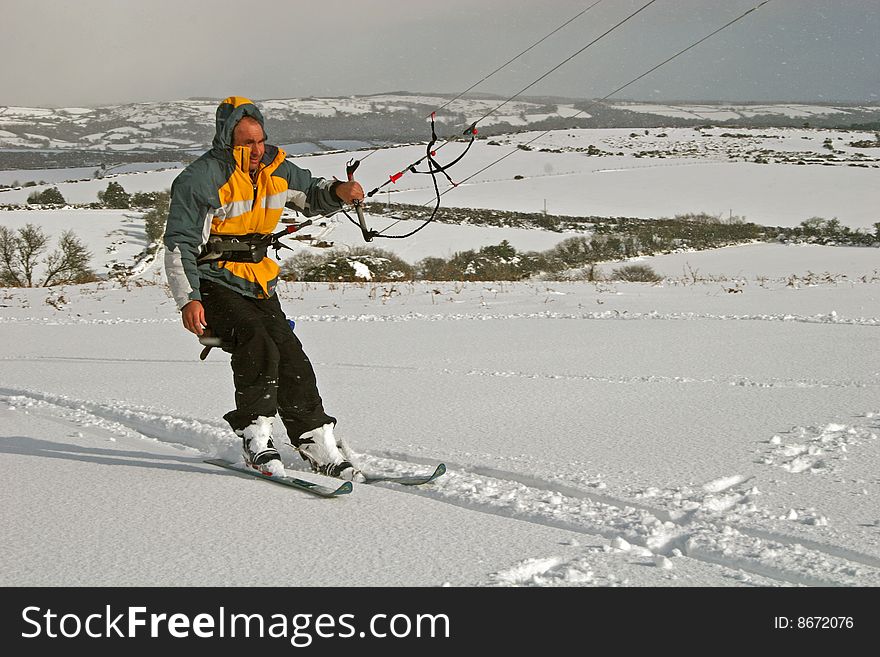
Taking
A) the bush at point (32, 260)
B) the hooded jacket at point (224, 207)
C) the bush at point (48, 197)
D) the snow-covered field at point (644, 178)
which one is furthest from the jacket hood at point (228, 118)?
the bush at point (48, 197)

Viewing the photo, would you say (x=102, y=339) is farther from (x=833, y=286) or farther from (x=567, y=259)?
(x=567, y=259)

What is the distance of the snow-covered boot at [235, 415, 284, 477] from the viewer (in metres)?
4.04

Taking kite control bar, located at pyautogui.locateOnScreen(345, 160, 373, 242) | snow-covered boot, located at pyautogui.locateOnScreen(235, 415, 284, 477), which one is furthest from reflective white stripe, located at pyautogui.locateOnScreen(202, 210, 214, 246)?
snow-covered boot, located at pyautogui.locateOnScreen(235, 415, 284, 477)

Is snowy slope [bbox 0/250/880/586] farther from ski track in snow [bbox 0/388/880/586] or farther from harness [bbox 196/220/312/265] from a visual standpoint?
harness [bbox 196/220/312/265]

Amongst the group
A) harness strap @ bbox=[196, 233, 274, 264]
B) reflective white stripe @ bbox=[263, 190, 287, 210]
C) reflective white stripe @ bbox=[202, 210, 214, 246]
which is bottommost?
harness strap @ bbox=[196, 233, 274, 264]

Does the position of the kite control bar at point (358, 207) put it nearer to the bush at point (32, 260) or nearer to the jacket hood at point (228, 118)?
the jacket hood at point (228, 118)

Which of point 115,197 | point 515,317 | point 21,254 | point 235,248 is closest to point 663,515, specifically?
point 235,248

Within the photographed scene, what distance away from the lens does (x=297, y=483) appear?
153 inches

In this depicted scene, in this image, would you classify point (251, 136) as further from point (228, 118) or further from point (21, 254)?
point (21, 254)

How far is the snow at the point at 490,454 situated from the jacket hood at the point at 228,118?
5.13 feet

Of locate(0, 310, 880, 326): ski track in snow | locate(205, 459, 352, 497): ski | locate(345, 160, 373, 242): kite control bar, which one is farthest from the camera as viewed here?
locate(0, 310, 880, 326): ski track in snow

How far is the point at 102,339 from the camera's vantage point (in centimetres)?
948
